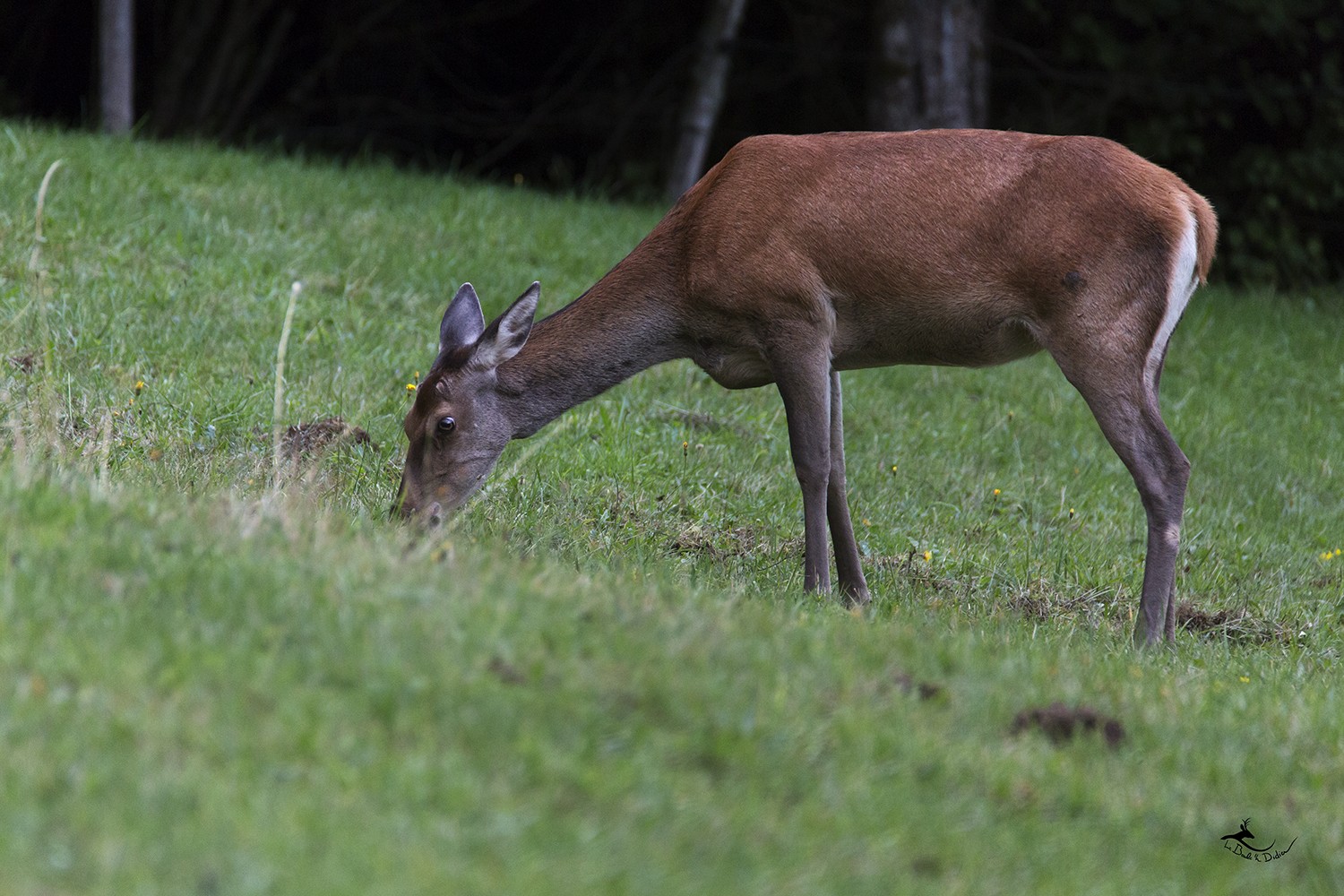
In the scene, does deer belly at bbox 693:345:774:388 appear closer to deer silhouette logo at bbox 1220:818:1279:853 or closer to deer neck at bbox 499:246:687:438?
deer neck at bbox 499:246:687:438

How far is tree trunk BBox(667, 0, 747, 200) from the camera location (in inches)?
572

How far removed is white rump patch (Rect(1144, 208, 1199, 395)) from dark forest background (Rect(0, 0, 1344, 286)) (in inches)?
315

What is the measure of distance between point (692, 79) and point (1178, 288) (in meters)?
9.62

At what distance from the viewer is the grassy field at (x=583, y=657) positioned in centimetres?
280

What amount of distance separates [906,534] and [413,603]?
13.0 ft

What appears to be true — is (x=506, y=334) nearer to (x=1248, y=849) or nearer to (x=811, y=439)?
(x=811, y=439)

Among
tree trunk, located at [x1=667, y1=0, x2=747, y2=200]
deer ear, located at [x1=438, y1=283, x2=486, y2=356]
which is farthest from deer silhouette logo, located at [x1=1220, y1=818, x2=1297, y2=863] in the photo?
tree trunk, located at [x1=667, y1=0, x2=747, y2=200]

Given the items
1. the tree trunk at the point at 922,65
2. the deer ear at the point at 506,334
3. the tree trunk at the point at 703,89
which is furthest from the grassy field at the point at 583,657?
the tree trunk at the point at 703,89

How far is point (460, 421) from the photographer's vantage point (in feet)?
20.8

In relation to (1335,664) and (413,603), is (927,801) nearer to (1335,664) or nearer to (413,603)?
(413,603)

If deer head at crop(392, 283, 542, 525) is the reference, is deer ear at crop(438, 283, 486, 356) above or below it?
above

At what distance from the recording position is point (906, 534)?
723 centimetres

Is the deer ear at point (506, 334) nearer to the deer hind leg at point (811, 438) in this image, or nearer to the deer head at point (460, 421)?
the deer head at point (460, 421)

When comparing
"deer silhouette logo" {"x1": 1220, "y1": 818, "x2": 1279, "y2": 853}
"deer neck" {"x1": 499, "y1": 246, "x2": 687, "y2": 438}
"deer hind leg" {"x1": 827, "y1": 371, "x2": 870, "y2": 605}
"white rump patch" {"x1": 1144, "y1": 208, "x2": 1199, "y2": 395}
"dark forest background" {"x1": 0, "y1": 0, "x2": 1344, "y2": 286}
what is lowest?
"dark forest background" {"x1": 0, "y1": 0, "x2": 1344, "y2": 286}
